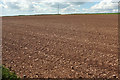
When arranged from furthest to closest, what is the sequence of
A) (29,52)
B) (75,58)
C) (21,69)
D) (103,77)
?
(29,52)
(75,58)
(21,69)
(103,77)

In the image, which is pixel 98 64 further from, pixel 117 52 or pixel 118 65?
pixel 117 52

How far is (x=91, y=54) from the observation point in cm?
740

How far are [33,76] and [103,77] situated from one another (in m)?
3.10

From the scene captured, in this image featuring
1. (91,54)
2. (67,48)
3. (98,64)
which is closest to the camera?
(98,64)

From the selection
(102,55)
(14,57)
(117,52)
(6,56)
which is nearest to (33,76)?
(14,57)

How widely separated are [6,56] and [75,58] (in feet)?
14.0

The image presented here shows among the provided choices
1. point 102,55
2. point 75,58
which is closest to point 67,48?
point 75,58

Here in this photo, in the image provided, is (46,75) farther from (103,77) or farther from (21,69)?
(103,77)

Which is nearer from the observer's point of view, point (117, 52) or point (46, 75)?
point (46, 75)

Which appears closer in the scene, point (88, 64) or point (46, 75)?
point (46, 75)

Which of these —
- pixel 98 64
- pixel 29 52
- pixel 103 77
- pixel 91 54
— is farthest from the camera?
pixel 29 52

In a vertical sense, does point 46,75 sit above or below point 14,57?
below

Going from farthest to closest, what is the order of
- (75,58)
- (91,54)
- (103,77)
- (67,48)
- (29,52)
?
(67,48)
(29,52)
(91,54)
(75,58)
(103,77)

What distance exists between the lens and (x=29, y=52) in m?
7.88
